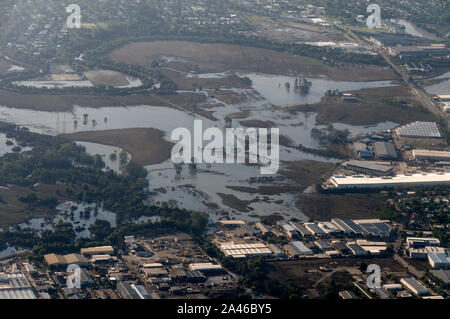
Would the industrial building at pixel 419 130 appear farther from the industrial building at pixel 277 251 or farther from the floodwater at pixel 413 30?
the floodwater at pixel 413 30

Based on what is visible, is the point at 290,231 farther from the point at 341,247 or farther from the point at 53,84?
the point at 53,84

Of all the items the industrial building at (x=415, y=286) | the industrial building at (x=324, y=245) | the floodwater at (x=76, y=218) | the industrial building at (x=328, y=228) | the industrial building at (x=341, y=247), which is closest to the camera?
the industrial building at (x=415, y=286)

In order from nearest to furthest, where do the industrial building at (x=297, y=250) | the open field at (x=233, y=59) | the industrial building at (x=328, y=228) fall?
the industrial building at (x=297, y=250) < the industrial building at (x=328, y=228) < the open field at (x=233, y=59)

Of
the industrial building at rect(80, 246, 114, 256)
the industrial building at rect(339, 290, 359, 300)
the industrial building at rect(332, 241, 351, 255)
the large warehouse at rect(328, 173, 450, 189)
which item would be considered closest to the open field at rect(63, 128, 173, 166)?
the large warehouse at rect(328, 173, 450, 189)

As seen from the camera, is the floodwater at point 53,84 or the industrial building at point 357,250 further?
the floodwater at point 53,84

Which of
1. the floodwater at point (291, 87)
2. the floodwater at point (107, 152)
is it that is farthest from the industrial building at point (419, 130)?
the floodwater at point (107, 152)
